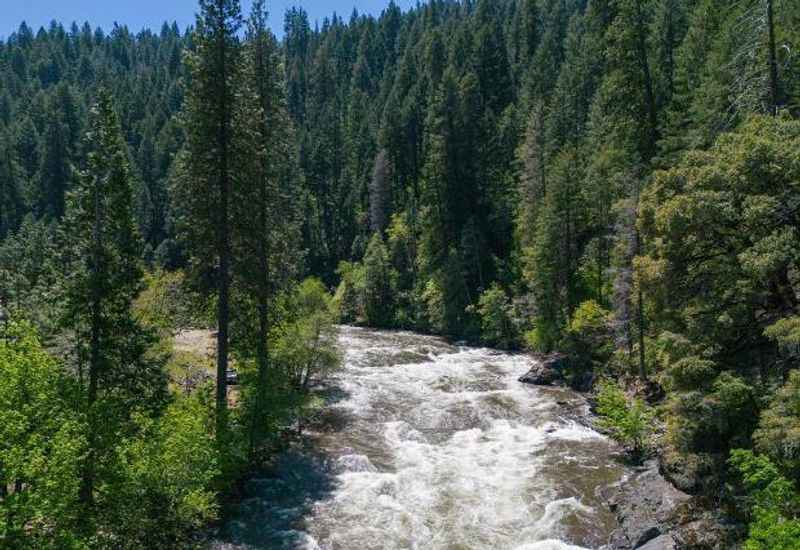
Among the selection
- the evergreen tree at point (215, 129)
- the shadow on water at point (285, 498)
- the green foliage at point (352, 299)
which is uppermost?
the evergreen tree at point (215, 129)

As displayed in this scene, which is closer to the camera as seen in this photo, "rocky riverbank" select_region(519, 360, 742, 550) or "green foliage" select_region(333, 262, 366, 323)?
"rocky riverbank" select_region(519, 360, 742, 550)

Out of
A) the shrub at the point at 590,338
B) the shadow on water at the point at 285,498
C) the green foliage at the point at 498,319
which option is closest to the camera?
the shadow on water at the point at 285,498

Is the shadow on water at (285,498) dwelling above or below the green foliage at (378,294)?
below

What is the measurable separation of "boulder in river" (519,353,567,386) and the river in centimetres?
107

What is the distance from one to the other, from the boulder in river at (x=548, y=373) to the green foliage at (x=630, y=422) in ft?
32.3

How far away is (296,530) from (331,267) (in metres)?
68.0

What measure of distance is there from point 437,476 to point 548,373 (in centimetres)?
1499

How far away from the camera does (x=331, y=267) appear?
280ft

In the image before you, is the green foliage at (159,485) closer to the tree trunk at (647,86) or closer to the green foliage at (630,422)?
the green foliage at (630,422)

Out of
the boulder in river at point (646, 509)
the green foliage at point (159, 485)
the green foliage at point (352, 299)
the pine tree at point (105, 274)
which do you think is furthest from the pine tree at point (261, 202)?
the green foliage at point (352, 299)

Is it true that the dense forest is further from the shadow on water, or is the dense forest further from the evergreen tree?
the shadow on water

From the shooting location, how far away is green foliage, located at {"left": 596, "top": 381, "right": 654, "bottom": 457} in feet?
74.8

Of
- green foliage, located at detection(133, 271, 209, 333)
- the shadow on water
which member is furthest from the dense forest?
the shadow on water

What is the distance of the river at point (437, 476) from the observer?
58.3ft
